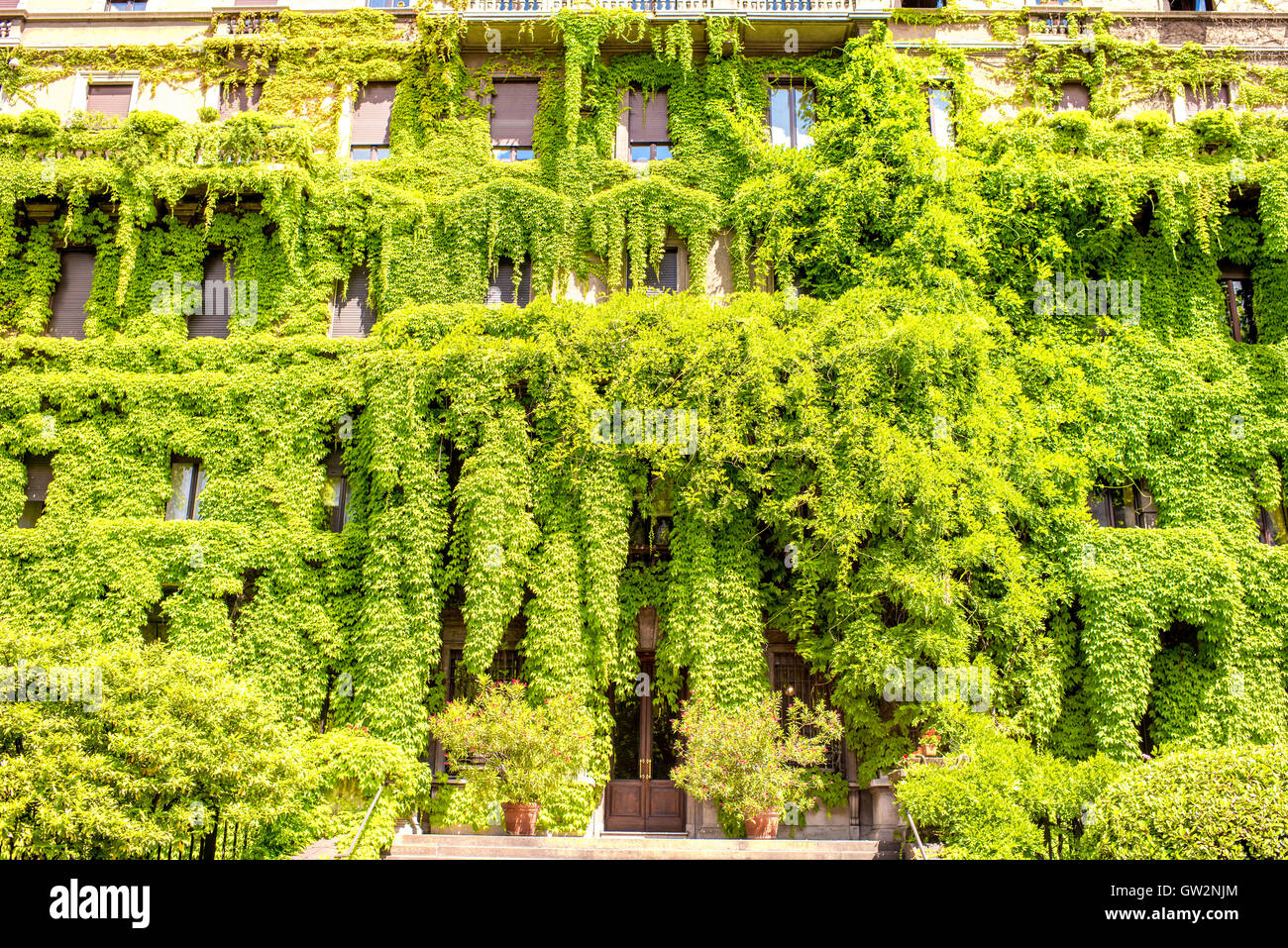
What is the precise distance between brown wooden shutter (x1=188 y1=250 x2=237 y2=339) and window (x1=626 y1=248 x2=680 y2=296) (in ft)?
26.3

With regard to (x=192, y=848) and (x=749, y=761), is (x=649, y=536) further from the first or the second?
(x=192, y=848)

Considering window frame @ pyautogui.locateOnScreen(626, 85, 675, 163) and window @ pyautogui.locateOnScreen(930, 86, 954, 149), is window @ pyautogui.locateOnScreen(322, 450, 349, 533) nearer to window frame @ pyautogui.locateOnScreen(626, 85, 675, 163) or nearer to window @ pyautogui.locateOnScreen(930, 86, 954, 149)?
window frame @ pyautogui.locateOnScreen(626, 85, 675, 163)

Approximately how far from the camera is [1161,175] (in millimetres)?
19016

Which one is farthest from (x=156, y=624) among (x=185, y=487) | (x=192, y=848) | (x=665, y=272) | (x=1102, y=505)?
(x=1102, y=505)

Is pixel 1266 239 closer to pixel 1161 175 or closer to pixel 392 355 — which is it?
pixel 1161 175

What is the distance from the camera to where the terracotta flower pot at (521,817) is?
48.6 feet

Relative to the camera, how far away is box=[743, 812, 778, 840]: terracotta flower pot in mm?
14641

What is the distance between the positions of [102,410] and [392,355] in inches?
218

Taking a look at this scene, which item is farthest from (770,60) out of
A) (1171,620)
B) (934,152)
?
(1171,620)

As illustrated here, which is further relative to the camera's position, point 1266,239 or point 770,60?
point 770,60

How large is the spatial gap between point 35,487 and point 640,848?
43.8 feet

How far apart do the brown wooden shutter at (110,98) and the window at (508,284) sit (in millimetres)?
9498

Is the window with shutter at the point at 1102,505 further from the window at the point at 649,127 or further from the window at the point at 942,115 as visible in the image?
the window at the point at 649,127

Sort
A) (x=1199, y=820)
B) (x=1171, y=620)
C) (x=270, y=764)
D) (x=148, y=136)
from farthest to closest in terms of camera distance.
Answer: (x=148, y=136), (x=1171, y=620), (x=270, y=764), (x=1199, y=820)
